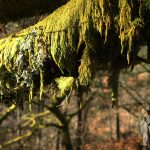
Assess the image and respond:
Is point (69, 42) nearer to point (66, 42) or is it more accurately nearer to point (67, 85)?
point (66, 42)

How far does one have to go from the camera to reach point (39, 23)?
4.91m

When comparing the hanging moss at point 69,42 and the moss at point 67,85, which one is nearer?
the hanging moss at point 69,42

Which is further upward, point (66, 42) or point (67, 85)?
point (66, 42)

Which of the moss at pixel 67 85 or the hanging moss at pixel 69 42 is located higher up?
the hanging moss at pixel 69 42

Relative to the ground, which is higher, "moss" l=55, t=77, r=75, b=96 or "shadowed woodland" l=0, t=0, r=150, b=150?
"shadowed woodland" l=0, t=0, r=150, b=150

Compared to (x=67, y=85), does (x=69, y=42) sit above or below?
above

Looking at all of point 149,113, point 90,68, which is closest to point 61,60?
point 90,68

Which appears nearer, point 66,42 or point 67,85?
point 66,42

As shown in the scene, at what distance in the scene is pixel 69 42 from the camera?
15.3ft

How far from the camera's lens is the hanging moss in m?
4.45

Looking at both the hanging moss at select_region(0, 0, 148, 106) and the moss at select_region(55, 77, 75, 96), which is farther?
the moss at select_region(55, 77, 75, 96)

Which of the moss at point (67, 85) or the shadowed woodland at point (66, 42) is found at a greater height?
the shadowed woodland at point (66, 42)

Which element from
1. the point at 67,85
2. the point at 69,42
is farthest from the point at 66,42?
the point at 67,85

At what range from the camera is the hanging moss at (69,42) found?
445cm
